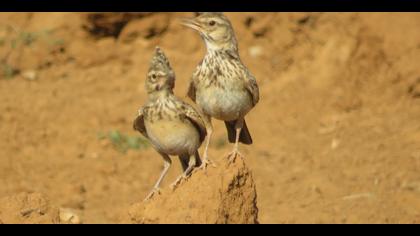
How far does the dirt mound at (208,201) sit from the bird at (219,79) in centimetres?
86

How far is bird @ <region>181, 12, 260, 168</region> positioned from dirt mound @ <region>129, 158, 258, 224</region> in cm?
86

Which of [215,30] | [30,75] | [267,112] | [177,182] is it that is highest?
[215,30]

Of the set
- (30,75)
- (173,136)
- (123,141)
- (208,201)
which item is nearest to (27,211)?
(208,201)

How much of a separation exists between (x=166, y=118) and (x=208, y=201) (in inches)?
54.7

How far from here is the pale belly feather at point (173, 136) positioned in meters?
9.98

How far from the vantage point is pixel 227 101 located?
10133 mm

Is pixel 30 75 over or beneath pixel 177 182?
beneath

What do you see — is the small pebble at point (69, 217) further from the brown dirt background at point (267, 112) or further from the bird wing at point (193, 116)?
the bird wing at point (193, 116)

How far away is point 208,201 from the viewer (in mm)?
8773

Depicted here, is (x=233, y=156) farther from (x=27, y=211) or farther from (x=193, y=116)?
(x=27, y=211)

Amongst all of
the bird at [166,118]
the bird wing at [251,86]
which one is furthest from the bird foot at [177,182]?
the bird wing at [251,86]

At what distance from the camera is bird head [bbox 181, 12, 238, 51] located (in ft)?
33.8

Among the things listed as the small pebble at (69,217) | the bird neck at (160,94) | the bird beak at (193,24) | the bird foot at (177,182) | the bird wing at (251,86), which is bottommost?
the small pebble at (69,217)

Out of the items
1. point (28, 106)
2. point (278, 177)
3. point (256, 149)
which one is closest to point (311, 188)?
point (278, 177)
